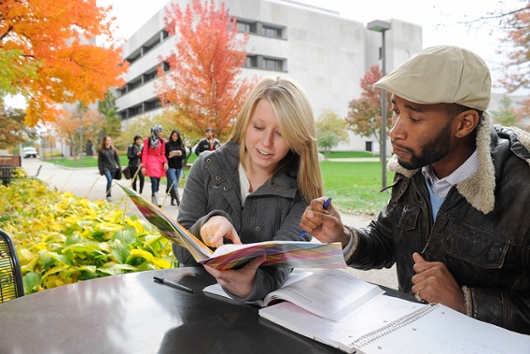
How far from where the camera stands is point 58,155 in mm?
53406

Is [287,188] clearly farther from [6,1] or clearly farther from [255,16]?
[255,16]

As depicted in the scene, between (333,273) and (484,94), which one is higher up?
(484,94)

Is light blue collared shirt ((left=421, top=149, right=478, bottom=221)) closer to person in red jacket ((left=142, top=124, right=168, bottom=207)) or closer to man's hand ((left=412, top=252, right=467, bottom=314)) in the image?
man's hand ((left=412, top=252, right=467, bottom=314))

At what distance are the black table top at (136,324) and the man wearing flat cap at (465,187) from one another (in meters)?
0.53

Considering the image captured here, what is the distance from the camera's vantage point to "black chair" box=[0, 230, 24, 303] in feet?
5.77

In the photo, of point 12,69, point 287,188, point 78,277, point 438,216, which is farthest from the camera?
point 12,69

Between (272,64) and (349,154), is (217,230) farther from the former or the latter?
(349,154)

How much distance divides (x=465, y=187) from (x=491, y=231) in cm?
17

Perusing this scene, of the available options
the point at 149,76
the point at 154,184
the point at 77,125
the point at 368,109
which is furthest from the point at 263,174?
the point at 77,125

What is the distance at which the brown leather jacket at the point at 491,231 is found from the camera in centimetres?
136

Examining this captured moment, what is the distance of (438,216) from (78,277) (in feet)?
6.20

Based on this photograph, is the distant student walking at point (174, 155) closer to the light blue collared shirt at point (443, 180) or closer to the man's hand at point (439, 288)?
the light blue collared shirt at point (443, 180)

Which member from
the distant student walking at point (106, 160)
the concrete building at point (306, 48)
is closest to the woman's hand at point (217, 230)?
the distant student walking at point (106, 160)

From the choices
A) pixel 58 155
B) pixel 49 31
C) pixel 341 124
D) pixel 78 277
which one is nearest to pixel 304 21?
pixel 341 124
